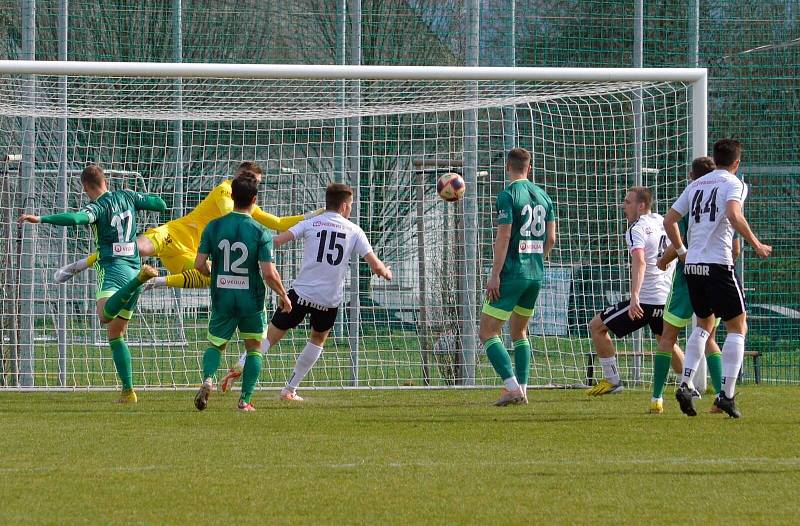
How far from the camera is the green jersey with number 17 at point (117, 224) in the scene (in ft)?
32.0

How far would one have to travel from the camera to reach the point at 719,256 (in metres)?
8.40

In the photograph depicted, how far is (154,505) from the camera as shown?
199 inches

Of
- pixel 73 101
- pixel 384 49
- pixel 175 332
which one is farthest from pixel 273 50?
pixel 175 332

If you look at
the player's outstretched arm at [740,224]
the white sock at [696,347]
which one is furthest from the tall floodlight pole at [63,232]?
the player's outstretched arm at [740,224]

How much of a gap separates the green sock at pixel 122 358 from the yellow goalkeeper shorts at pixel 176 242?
121 cm

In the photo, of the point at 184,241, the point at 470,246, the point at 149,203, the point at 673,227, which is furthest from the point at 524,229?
the point at 184,241

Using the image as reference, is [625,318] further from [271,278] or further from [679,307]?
[271,278]

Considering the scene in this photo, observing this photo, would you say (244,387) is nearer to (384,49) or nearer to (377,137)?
(377,137)

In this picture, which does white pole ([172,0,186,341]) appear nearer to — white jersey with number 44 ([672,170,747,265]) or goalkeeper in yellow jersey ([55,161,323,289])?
goalkeeper in yellow jersey ([55,161,323,289])

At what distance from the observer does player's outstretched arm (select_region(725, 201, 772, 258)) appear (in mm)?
8062

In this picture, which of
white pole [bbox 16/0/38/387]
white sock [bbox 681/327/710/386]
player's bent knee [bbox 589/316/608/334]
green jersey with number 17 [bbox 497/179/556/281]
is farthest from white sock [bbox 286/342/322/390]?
white pole [bbox 16/0/38/387]

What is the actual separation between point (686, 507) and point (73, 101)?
Result: 31.3 feet

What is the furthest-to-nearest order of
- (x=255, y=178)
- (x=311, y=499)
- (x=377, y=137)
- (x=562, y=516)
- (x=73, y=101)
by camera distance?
(x=377, y=137) → (x=73, y=101) → (x=255, y=178) → (x=311, y=499) → (x=562, y=516)

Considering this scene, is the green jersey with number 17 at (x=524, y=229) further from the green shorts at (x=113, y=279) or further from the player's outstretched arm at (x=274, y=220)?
the green shorts at (x=113, y=279)
